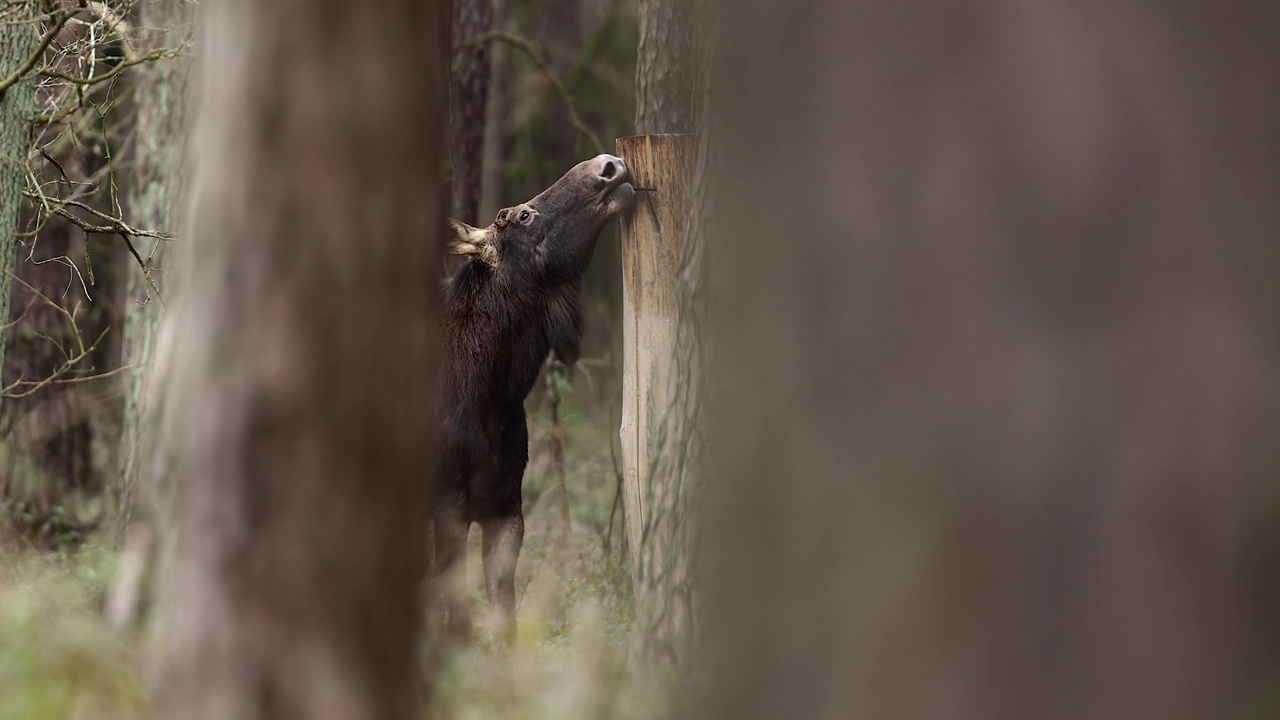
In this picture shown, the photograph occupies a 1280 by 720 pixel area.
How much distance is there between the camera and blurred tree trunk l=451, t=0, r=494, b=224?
457 inches

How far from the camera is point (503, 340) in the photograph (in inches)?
296

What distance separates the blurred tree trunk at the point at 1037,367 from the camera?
155 cm

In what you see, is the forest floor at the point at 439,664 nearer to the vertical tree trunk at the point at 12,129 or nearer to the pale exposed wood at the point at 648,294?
the pale exposed wood at the point at 648,294

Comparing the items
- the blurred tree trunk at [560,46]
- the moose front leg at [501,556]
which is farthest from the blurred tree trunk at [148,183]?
the blurred tree trunk at [560,46]

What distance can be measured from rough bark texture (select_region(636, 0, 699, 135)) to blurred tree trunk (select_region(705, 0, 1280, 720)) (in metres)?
5.41

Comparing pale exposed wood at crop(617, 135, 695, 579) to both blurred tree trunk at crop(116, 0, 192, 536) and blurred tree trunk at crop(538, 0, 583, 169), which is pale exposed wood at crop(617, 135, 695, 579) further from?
blurred tree trunk at crop(538, 0, 583, 169)

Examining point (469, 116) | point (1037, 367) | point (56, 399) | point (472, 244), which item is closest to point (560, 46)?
point (469, 116)

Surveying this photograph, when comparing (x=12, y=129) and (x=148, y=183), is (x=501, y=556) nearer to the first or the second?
(x=12, y=129)

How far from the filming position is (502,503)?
24.5 ft

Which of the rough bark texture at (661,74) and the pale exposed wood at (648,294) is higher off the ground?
the rough bark texture at (661,74)

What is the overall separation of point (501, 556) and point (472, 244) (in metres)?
1.91

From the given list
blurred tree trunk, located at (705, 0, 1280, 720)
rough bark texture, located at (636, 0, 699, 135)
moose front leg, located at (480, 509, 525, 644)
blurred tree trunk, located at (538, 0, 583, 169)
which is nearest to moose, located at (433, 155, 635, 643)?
moose front leg, located at (480, 509, 525, 644)

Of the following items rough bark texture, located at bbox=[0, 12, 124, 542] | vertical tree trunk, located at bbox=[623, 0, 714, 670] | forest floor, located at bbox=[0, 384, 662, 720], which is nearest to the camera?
forest floor, located at bbox=[0, 384, 662, 720]

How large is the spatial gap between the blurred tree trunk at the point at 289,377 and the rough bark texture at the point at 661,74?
472 cm
